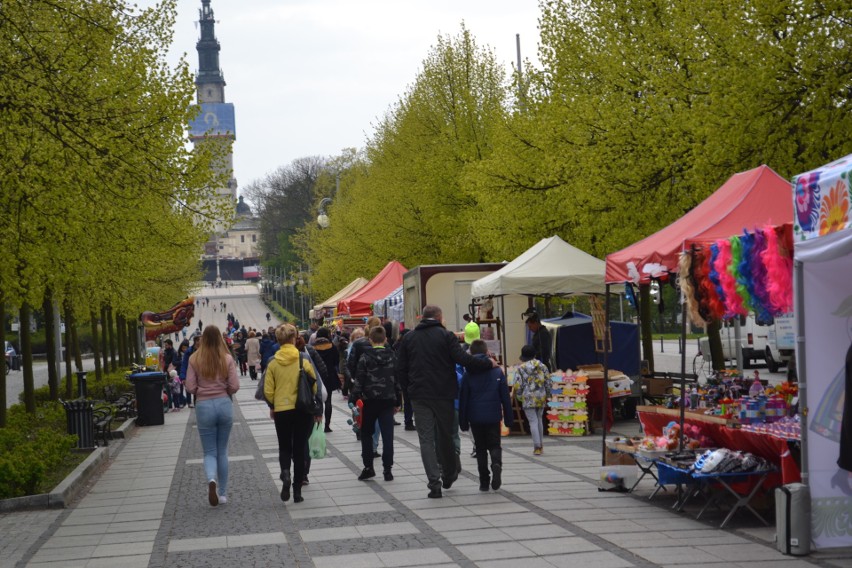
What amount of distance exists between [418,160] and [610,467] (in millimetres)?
31271

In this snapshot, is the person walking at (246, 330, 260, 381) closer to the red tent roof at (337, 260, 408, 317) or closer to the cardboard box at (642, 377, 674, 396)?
the red tent roof at (337, 260, 408, 317)

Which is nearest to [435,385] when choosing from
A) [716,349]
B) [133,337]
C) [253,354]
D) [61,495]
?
[61,495]

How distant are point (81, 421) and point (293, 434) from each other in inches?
289

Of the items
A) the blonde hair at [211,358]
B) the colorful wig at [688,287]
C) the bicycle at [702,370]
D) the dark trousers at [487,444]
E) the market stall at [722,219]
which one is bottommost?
the bicycle at [702,370]

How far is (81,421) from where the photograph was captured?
1927 centimetres

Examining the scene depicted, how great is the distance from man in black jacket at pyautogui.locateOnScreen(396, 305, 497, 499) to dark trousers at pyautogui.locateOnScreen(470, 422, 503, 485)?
283 millimetres

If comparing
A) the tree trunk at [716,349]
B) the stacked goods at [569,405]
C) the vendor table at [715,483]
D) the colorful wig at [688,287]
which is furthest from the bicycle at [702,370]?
the vendor table at [715,483]

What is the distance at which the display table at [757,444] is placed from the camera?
10.2m

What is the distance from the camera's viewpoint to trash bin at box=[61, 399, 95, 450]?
63.0ft

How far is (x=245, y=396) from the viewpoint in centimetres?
3812

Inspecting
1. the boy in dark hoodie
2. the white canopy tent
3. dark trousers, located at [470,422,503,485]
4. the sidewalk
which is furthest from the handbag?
the white canopy tent

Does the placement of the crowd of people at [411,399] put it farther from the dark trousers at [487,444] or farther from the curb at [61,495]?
the curb at [61,495]

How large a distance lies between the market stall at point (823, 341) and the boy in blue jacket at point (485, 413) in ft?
13.2

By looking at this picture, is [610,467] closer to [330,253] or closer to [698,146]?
[698,146]
